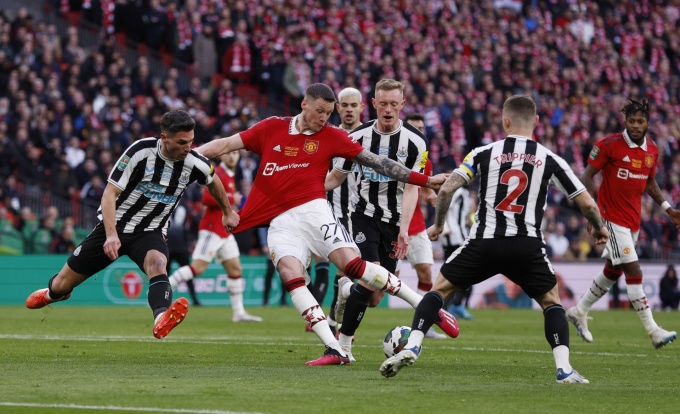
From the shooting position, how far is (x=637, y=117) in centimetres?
1373

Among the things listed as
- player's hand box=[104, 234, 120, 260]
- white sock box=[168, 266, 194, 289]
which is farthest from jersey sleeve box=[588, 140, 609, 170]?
white sock box=[168, 266, 194, 289]

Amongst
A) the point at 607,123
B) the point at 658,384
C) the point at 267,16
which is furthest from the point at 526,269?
the point at 607,123

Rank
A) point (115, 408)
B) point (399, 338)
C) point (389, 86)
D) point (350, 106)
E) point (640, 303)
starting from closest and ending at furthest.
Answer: point (115, 408) < point (399, 338) < point (389, 86) < point (350, 106) < point (640, 303)

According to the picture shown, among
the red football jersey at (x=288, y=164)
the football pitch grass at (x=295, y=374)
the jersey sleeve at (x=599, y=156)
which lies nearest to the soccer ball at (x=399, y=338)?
the football pitch grass at (x=295, y=374)

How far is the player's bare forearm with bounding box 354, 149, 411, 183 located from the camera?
10344mm

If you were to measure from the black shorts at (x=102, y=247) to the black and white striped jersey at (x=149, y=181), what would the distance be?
76mm

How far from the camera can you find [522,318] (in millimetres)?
20922

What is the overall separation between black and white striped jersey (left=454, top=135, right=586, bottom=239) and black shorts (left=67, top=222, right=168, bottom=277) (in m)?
3.33

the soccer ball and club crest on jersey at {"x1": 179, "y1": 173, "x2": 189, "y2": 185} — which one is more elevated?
club crest on jersey at {"x1": 179, "y1": 173, "x2": 189, "y2": 185}

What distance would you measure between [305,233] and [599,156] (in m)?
5.06

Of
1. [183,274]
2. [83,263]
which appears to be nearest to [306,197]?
[83,263]

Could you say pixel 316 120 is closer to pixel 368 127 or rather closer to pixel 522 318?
pixel 368 127

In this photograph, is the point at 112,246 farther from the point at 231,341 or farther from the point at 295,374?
the point at 231,341

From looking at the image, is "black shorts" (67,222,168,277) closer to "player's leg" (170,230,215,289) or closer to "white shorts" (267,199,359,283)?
"white shorts" (267,199,359,283)
